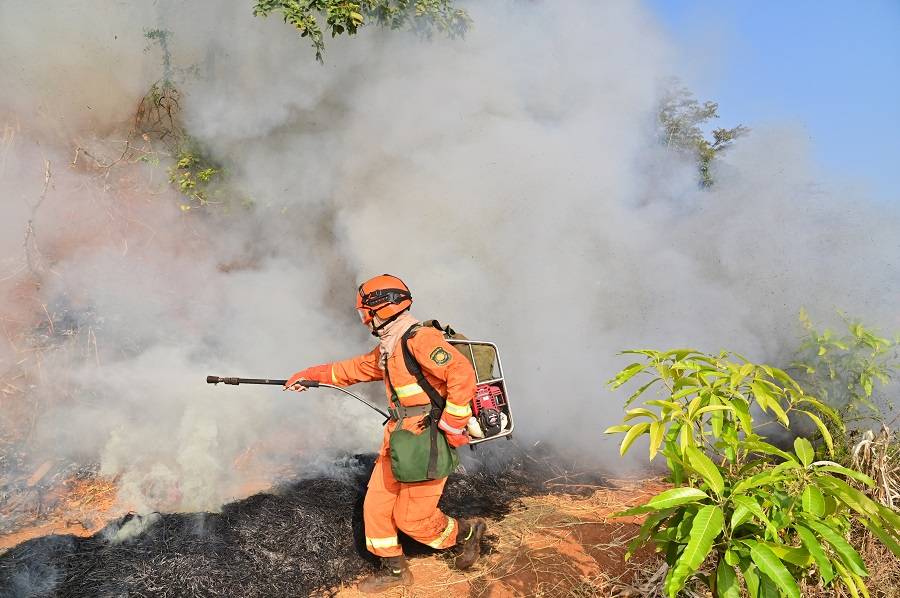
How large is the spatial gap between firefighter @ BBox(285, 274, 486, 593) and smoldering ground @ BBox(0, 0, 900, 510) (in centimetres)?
152

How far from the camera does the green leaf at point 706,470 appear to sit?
6.61ft

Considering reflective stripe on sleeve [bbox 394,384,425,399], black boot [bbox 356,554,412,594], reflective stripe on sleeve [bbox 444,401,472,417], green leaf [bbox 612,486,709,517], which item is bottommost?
black boot [bbox 356,554,412,594]

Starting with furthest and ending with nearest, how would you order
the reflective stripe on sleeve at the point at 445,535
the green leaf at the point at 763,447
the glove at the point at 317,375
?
the glove at the point at 317,375
the reflective stripe on sleeve at the point at 445,535
the green leaf at the point at 763,447

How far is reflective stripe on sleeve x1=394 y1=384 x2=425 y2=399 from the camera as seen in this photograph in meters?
3.69

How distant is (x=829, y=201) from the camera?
5.70m

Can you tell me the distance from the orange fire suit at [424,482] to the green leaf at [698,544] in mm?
1722

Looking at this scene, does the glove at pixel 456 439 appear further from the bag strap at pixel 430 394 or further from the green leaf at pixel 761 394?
the green leaf at pixel 761 394

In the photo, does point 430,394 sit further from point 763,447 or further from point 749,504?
point 749,504

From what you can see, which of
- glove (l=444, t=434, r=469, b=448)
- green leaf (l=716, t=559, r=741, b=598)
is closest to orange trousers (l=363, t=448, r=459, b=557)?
glove (l=444, t=434, r=469, b=448)

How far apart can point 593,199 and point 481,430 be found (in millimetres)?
4146

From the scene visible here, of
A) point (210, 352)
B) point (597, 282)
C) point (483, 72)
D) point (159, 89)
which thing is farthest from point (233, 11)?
point (597, 282)

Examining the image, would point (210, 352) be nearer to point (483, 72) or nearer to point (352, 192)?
point (352, 192)

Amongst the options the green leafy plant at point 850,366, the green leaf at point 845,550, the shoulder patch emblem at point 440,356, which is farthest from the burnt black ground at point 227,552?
the green leaf at point 845,550

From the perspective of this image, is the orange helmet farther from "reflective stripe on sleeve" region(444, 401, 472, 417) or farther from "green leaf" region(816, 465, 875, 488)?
"green leaf" region(816, 465, 875, 488)
